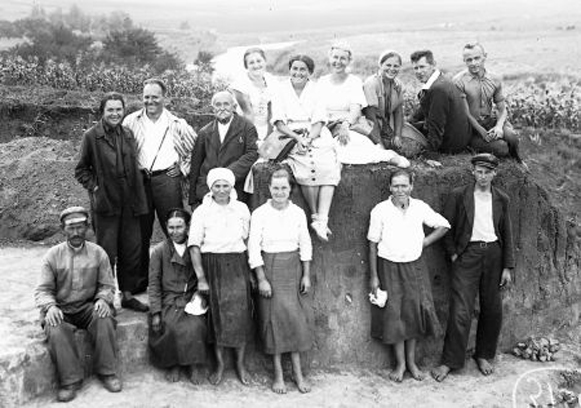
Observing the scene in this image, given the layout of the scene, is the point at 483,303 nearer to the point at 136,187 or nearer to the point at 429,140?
the point at 429,140

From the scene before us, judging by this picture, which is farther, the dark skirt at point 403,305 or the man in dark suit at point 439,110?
the man in dark suit at point 439,110

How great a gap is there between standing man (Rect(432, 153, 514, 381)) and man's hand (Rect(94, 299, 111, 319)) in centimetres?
324

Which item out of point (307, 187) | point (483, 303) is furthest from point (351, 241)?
point (483, 303)

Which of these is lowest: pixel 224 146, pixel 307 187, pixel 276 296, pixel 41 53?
pixel 276 296

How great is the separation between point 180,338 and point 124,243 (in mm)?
1095

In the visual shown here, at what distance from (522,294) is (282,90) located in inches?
146

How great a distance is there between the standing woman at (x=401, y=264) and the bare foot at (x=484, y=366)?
72 cm

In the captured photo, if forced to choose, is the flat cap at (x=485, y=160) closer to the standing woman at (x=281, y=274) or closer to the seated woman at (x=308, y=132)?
the seated woman at (x=308, y=132)

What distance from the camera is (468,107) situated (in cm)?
755

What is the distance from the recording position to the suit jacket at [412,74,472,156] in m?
7.25

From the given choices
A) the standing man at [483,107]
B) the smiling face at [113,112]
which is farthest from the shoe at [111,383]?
the standing man at [483,107]

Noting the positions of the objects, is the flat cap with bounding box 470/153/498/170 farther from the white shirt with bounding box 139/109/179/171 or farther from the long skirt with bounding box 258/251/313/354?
the white shirt with bounding box 139/109/179/171

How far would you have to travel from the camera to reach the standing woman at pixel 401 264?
6.62 metres

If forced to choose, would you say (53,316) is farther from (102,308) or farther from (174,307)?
(174,307)
